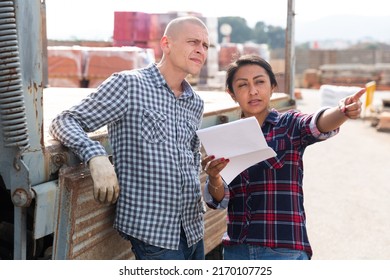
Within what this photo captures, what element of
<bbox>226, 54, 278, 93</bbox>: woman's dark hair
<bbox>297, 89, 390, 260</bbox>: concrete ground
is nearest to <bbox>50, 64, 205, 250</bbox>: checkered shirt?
<bbox>226, 54, 278, 93</bbox>: woman's dark hair

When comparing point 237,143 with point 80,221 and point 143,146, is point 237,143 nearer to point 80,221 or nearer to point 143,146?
point 143,146

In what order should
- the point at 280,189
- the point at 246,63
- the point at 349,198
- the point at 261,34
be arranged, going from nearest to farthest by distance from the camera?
1. the point at 280,189
2. the point at 246,63
3. the point at 349,198
4. the point at 261,34

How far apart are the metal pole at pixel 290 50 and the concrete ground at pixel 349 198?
1415mm

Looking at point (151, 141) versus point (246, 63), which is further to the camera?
point (246, 63)

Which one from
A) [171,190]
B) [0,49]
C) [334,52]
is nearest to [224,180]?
[171,190]

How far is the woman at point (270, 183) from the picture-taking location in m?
2.29

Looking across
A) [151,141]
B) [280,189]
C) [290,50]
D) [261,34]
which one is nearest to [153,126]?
[151,141]

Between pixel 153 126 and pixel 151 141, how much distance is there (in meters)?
0.06

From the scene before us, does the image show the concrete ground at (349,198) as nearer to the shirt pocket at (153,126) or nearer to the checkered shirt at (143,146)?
the checkered shirt at (143,146)

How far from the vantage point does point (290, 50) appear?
459cm

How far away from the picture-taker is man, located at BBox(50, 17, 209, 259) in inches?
86.0

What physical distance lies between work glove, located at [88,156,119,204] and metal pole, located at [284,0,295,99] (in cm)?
281
